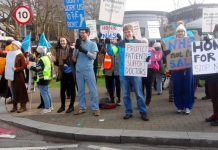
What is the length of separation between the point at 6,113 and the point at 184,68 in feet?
15.5

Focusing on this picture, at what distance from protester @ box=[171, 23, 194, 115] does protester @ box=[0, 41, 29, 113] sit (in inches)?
152

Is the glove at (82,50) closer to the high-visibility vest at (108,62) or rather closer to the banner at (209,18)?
the high-visibility vest at (108,62)

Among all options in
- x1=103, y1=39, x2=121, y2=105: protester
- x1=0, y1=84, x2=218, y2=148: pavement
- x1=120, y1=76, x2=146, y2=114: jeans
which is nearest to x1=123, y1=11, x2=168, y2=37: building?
x1=103, y1=39, x2=121, y2=105: protester

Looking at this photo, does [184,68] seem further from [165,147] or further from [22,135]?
[22,135]

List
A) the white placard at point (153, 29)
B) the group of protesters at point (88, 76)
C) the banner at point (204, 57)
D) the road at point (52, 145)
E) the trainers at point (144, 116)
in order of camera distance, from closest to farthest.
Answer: the road at point (52, 145) < the banner at point (204, 57) < the trainers at point (144, 116) < the group of protesters at point (88, 76) < the white placard at point (153, 29)

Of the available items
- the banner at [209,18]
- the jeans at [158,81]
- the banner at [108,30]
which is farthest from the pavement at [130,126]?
the banner at [209,18]

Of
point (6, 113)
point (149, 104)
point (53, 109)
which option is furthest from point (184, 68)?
→ point (6, 113)

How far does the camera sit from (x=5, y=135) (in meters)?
8.41

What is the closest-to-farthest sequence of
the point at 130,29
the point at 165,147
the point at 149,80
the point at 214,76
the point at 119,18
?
1. the point at 165,147
2. the point at 214,76
3. the point at 130,29
4. the point at 149,80
5. the point at 119,18

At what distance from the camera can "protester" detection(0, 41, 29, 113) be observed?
10422mm

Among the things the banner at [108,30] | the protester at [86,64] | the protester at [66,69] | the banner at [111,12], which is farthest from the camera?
the banner at [111,12]

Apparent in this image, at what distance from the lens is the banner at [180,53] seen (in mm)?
8922

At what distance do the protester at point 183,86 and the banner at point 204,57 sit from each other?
714 mm

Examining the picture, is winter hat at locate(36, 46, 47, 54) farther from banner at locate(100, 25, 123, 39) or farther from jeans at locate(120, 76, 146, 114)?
jeans at locate(120, 76, 146, 114)
